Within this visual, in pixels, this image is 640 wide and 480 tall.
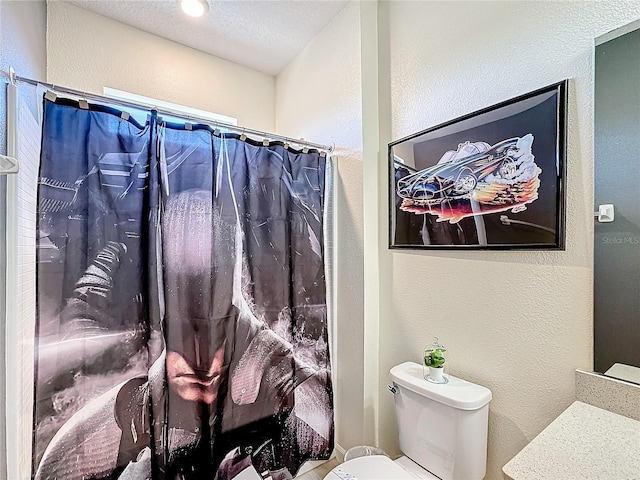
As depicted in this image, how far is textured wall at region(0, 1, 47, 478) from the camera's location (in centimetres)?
94

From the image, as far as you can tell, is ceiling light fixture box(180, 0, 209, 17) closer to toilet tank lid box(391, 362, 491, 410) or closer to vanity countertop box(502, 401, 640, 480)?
toilet tank lid box(391, 362, 491, 410)

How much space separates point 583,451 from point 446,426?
0.51m

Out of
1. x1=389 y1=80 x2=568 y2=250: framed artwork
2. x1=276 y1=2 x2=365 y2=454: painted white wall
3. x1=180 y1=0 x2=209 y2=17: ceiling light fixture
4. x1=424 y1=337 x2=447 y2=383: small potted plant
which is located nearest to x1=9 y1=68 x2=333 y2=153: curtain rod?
x1=276 y1=2 x2=365 y2=454: painted white wall

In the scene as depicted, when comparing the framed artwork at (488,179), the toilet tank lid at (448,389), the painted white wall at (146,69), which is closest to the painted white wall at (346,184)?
the framed artwork at (488,179)

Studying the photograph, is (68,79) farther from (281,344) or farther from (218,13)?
(281,344)

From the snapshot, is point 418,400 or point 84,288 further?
point 418,400

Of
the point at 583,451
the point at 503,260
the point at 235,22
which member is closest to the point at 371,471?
the point at 583,451

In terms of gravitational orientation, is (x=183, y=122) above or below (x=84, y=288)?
above

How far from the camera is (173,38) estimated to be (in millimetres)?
2059

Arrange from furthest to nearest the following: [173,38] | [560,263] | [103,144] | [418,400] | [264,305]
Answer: [173,38] < [264,305] < [418,400] < [103,144] < [560,263]

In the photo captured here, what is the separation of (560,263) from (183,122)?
1635 mm

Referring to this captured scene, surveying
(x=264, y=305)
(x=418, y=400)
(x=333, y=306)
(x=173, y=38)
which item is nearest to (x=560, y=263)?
(x=418, y=400)

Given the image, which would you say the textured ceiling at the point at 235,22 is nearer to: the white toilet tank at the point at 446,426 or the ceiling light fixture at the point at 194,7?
the ceiling light fixture at the point at 194,7

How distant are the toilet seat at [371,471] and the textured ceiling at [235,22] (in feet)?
7.64
